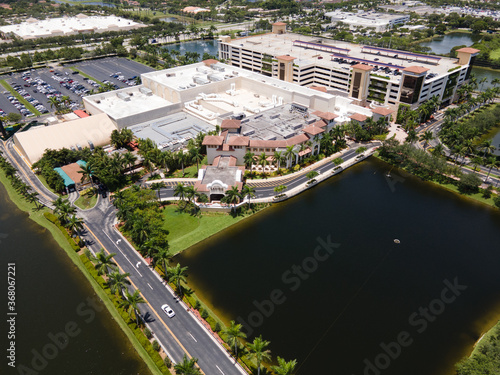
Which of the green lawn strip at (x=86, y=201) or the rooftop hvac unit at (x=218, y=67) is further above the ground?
the rooftop hvac unit at (x=218, y=67)

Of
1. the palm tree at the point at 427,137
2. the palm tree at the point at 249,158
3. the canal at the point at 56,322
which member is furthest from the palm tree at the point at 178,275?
the palm tree at the point at 427,137

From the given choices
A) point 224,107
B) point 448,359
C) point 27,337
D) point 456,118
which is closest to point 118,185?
point 27,337

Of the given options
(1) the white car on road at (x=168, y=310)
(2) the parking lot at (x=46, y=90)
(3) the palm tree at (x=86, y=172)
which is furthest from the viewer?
(2) the parking lot at (x=46, y=90)

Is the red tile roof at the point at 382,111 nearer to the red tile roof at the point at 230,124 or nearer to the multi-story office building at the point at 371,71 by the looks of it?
the multi-story office building at the point at 371,71

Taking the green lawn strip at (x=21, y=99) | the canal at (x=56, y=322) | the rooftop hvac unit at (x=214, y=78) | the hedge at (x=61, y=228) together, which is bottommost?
the canal at (x=56, y=322)

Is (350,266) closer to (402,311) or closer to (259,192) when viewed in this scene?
(402,311)

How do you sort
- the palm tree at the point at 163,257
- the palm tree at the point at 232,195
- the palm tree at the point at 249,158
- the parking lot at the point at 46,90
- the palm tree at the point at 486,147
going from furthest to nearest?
the parking lot at the point at 46,90, the palm tree at the point at 486,147, the palm tree at the point at 249,158, the palm tree at the point at 232,195, the palm tree at the point at 163,257

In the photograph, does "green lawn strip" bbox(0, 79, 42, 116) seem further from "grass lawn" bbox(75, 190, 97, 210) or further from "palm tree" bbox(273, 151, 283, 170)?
"palm tree" bbox(273, 151, 283, 170)
